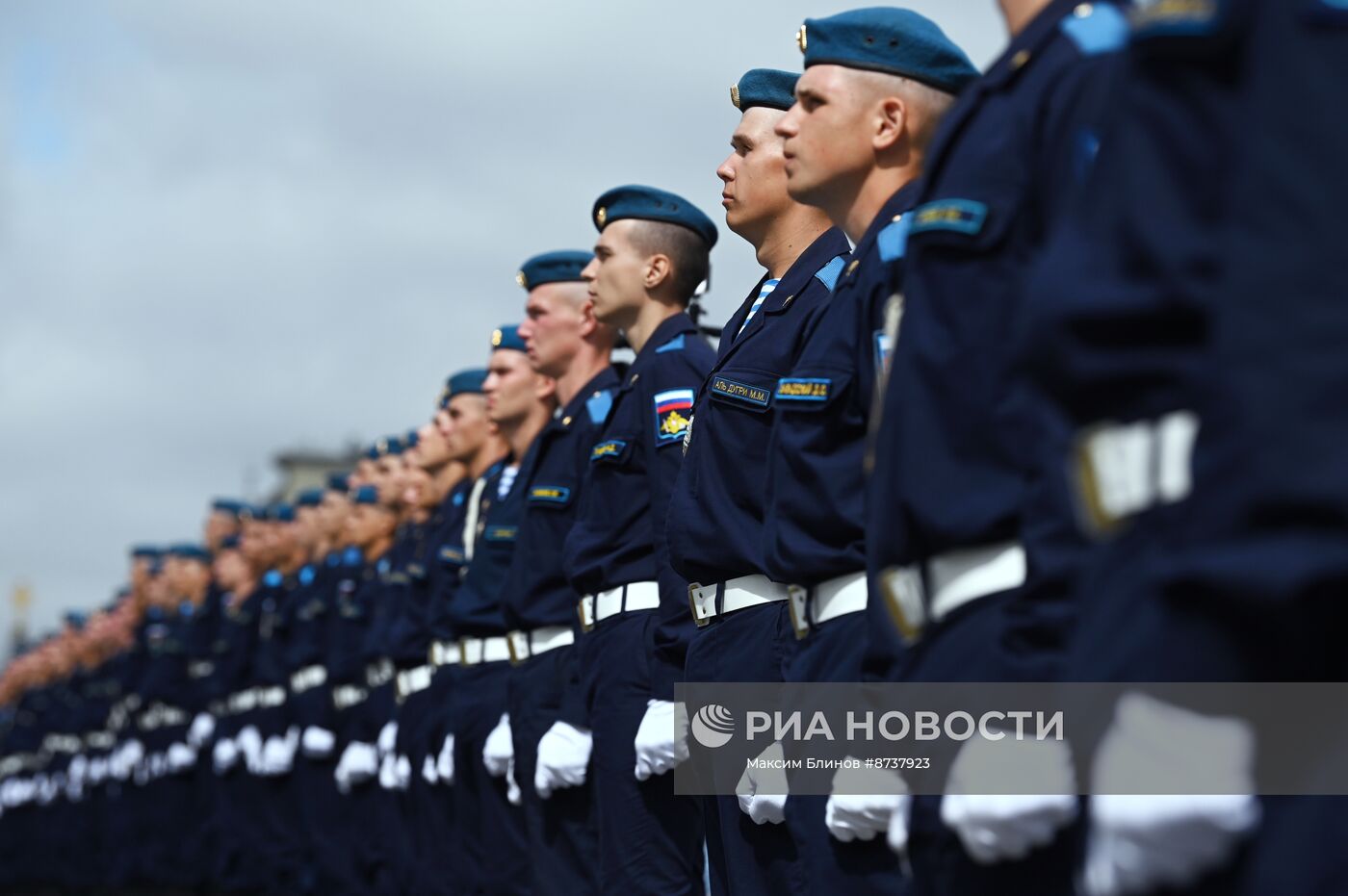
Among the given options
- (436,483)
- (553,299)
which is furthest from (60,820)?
(553,299)

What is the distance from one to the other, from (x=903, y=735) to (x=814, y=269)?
2013mm

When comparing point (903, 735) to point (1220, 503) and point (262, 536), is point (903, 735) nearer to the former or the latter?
point (1220, 503)

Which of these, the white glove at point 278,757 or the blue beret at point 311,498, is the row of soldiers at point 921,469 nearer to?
the white glove at point 278,757

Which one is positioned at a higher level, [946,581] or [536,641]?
[946,581]

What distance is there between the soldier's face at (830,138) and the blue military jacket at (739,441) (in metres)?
0.55

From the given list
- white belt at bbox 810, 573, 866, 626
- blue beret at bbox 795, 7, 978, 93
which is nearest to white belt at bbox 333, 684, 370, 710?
white belt at bbox 810, 573, 866, 626

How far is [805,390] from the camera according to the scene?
3.74 meters

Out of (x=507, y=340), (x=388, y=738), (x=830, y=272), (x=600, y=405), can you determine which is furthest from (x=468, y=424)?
(x=830, y=272)

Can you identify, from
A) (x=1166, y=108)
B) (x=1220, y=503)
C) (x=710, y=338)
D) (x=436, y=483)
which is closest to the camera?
(x=1220, y=503)

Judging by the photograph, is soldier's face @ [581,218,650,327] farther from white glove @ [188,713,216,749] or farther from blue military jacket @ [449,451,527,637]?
white glove @ [188,713,216,749]

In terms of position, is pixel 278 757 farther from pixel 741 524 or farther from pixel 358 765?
pixel 741 524

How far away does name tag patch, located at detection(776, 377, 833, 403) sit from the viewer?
3.70 metres

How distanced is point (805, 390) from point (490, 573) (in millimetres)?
4056

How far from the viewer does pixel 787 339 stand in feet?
14.8
